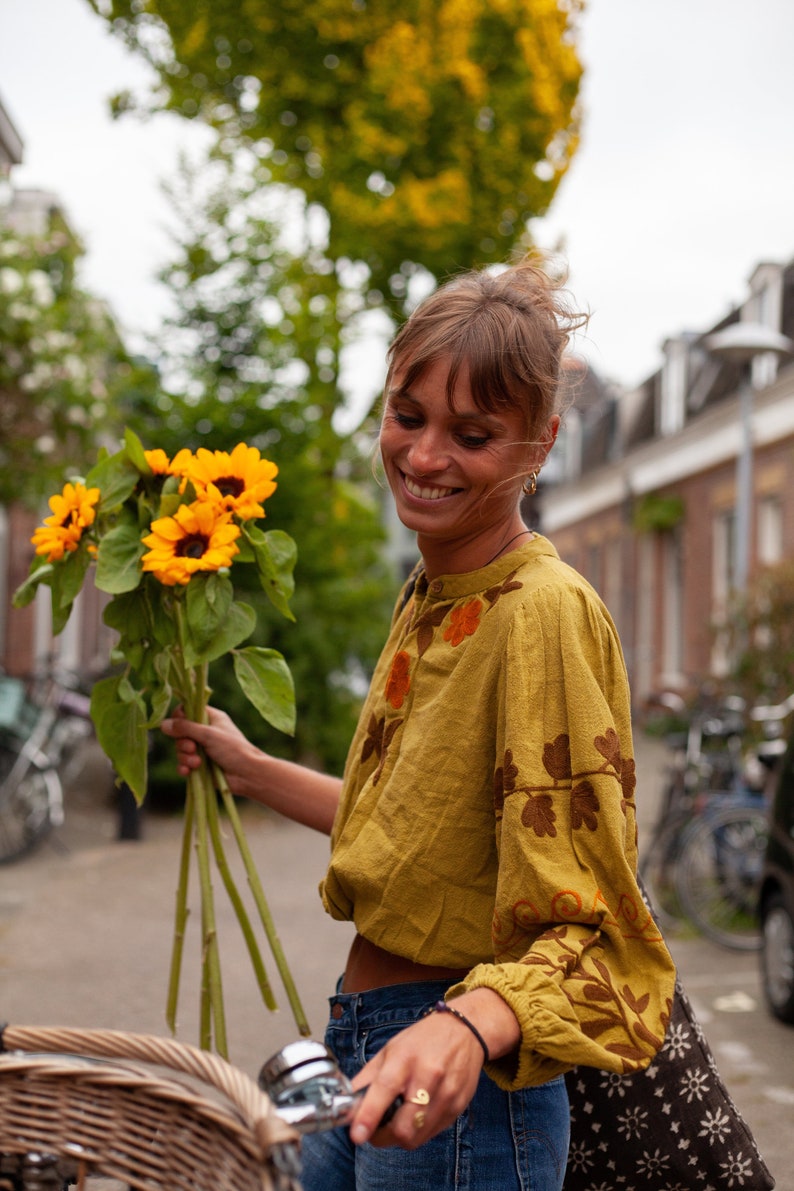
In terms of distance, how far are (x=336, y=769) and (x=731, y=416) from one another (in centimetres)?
1124

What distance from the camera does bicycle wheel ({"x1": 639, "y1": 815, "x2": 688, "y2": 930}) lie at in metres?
6.82

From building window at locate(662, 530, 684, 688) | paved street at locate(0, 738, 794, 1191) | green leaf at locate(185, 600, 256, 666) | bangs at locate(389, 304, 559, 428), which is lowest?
paved street at locate(0, 738, 794, 1191)

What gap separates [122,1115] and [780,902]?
4.71 metres

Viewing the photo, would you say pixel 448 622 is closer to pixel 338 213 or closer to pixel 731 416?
pixel 338 213

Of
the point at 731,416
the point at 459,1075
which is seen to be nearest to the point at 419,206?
the point at 731,416

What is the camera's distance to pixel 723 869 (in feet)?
21.2

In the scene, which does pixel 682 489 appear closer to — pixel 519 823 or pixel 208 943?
pixel 208 943

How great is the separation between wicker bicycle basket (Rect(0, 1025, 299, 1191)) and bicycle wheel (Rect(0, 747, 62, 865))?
6840mm

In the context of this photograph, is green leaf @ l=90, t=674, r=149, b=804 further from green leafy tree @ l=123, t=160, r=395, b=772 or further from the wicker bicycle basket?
green leafy tree @ l=123, t=160, r=395, b=772

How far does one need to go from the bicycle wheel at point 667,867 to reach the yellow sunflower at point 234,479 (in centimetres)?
547

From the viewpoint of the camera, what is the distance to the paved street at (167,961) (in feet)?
15.4

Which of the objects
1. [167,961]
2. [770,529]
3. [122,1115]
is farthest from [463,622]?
[770,529]

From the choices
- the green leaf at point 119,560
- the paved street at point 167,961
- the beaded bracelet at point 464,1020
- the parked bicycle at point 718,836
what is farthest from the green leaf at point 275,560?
the parked bicycle at point 718,836

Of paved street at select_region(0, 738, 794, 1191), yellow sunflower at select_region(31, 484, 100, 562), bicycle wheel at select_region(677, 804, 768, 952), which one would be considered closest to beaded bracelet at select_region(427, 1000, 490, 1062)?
yellow sunflower at select_region(31, 484, 100, 562)
